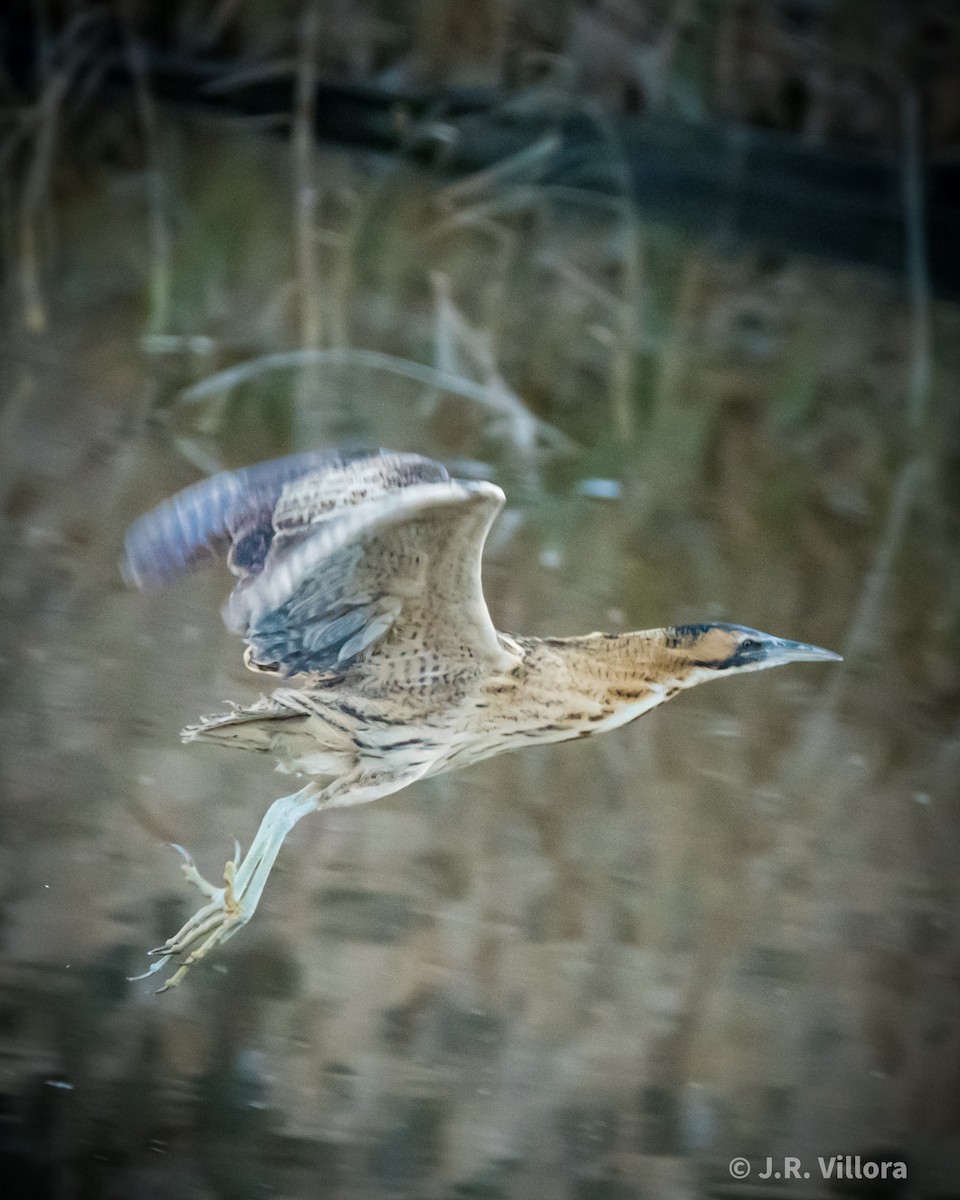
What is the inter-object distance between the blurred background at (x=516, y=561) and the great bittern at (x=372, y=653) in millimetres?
172

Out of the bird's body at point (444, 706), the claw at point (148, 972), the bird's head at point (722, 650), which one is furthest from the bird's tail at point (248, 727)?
the bird's head at point (722, 650)

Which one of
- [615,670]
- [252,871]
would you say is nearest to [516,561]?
[615,670]

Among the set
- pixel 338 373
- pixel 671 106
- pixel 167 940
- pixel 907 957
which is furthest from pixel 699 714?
pixel 671 106

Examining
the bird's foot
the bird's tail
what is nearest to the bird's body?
the bird's tail

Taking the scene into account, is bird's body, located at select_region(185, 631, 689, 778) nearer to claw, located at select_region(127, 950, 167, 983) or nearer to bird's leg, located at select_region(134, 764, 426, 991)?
bird's leg, located at select_region(134, 764, 426, 991)

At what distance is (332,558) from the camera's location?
1177mm

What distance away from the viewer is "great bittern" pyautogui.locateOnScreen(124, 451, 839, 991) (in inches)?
47.9

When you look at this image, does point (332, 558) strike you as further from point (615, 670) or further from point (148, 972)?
point (148, 972)

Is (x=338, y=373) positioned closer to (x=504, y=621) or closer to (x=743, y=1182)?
(x=504, y=621)

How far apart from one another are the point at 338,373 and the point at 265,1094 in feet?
6.16

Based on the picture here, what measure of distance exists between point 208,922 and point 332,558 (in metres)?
0.41

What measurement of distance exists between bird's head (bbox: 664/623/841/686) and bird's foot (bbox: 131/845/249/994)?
49 centimetres

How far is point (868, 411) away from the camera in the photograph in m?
3.59

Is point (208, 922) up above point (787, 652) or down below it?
below
